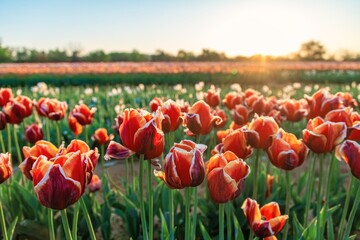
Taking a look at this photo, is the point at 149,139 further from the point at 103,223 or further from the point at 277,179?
the point at 277,179

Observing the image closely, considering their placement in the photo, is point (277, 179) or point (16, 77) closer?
point (277, 179)

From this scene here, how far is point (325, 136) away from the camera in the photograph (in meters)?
1.91

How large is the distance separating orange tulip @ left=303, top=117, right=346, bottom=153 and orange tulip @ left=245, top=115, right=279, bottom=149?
0.50 ft

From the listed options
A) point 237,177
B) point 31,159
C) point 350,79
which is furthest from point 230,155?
point 350,79

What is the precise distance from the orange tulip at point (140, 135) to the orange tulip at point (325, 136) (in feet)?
2.13

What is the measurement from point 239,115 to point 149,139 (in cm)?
143

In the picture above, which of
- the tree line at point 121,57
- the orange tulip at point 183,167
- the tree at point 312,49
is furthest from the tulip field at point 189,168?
the tree at point 312,49

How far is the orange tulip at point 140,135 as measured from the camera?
1.58 m

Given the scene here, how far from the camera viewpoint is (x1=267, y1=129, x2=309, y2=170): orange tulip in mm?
1948

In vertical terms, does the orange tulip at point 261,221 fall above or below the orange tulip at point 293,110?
below

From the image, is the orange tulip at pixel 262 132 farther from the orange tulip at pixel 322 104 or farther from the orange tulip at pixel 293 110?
the orange tulip at pixel 293 110

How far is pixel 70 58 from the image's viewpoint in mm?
39656

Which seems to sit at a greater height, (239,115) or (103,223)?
Result: (239,115)

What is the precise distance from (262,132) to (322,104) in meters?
0.75
